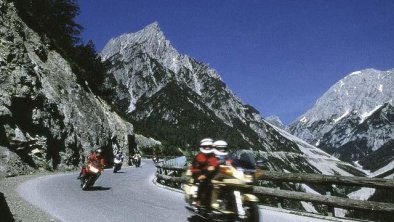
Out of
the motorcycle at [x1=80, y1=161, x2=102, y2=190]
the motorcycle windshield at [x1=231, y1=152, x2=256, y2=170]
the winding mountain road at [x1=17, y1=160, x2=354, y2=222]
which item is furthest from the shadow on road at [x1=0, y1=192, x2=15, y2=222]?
the motorcycle at [x1=80, y1=161, x2=102, y2=190]

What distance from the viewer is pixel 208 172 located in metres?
8.66

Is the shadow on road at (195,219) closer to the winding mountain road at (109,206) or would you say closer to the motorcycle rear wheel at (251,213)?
the winding mountain road at (109,206)

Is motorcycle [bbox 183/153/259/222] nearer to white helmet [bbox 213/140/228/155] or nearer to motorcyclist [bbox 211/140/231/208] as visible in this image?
motorcyclist [bbox 211/140/231/208]

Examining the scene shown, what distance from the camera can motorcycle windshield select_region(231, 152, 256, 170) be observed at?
28.0ft

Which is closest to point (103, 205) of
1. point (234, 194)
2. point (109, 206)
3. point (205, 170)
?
point (109, 206)

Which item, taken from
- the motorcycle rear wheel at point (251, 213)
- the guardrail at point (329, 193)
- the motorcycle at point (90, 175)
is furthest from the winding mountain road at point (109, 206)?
the motorcycle rear wheel at point (251, 213)

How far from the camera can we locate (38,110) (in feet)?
103

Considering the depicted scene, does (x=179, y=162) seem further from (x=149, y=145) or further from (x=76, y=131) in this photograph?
(x=149, y=145)

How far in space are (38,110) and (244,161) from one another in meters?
26.0

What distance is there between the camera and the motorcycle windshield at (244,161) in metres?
8.55

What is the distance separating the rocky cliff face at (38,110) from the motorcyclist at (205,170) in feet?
56.9

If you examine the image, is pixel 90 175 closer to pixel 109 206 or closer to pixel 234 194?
pixel 109 206

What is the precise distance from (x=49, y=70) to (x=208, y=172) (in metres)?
33.0

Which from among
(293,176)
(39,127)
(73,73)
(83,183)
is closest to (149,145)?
(73,73)
